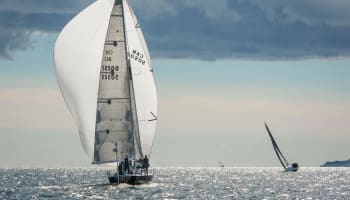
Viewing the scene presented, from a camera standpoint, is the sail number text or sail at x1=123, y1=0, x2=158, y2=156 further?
sail at x1=123, y1=0, x2=158, y2=156

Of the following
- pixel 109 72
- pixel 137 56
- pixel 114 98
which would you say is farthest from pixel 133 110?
pixel 137 56

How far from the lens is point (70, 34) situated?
293ft

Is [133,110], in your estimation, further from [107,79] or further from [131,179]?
[131,179]

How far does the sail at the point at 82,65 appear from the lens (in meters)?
88.6

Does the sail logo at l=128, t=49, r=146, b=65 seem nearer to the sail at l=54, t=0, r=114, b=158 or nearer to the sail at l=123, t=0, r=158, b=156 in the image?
the sail at l=123, t=0, r=158, b=156

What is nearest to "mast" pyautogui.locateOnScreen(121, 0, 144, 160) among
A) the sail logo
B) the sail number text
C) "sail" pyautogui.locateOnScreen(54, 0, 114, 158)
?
the sail logo

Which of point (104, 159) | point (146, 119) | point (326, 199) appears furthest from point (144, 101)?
point (326, 199)

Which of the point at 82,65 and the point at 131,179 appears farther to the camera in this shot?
the point at 131,179

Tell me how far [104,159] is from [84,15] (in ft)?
50.6

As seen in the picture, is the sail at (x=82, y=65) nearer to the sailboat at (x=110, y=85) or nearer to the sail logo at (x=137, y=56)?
the sailboat at (x=110, y=85)

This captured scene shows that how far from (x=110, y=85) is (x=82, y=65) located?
363 centimetres

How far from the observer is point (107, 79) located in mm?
90250

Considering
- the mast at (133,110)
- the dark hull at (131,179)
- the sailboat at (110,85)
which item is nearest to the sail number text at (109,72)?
the sailboat at (110,85)

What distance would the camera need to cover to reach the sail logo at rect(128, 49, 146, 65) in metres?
92.2
